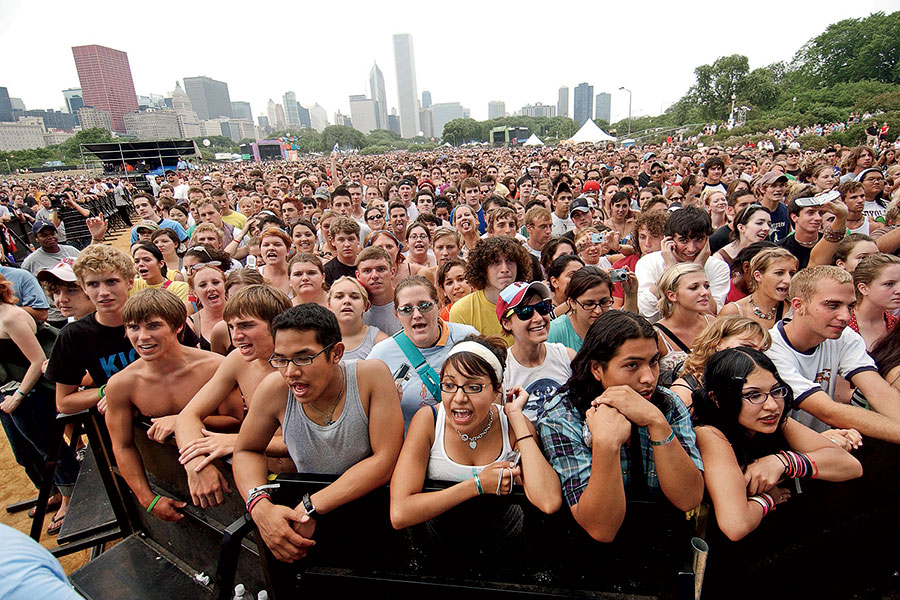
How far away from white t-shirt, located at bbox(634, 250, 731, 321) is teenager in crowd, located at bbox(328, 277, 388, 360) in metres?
2.35

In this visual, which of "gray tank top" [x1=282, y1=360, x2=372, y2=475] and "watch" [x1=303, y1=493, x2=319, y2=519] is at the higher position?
"gray tank top" [x1=282, y1=360, x2=372, y2=475]

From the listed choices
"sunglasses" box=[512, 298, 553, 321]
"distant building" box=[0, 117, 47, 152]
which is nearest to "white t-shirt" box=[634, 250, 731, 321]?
"sunglasses" box=[512, 298, 553, 321]

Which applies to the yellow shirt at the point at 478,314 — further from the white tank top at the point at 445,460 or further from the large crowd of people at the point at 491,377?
the white tank top at the point at 445,460

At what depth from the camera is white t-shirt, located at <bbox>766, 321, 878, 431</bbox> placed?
2703mm

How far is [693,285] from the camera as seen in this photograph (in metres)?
3.18

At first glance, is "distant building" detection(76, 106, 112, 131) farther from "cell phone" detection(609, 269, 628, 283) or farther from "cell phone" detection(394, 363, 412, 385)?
"cell phone" detection(609, 269, 628, 283)

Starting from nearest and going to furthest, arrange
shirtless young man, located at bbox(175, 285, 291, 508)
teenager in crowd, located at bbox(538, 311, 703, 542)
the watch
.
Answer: teenager in crowd, located at bbox(538, 311, 703, 542)
the watch
shirtless young man, located at bbox(175, 285, 291, 508)

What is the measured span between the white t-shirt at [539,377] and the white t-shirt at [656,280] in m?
1.52

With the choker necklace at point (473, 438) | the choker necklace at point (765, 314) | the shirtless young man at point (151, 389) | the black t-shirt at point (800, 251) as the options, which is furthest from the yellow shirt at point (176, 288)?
the black t-shirt at point (800, 251)

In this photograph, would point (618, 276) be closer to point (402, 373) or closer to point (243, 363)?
point (402, 373)

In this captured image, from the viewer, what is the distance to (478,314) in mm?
3699

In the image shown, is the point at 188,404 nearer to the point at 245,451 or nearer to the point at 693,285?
the point at 245,451

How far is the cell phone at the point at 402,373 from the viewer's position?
8.95ft

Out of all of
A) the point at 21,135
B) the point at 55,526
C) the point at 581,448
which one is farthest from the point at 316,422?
the point at 21,135
